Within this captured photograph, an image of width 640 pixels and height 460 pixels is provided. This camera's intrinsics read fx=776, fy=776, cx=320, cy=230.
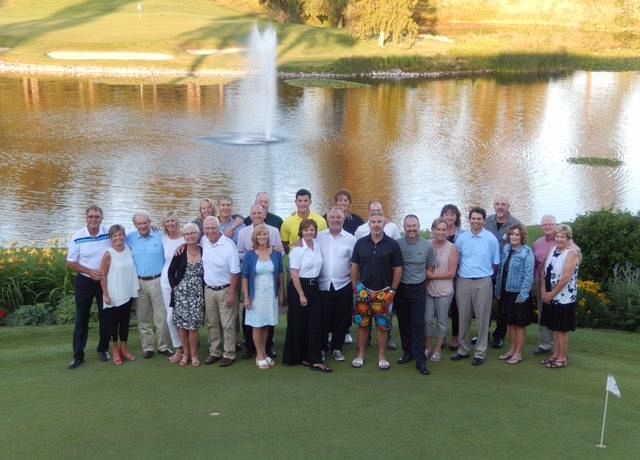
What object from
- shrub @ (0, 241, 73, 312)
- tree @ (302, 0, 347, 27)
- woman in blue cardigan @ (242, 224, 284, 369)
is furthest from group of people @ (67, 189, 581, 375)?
tree @ (302, 0, 347, 27)

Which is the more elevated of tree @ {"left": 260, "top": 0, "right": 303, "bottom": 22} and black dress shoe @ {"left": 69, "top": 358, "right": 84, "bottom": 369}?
tree @ {"left": 260, "top": 0, "right": 303, "bottom": 22}

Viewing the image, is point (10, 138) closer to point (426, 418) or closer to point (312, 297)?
point (312, 297)

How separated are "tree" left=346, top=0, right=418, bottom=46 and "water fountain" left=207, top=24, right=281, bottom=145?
25.3 ft

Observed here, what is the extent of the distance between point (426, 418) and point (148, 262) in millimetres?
3915

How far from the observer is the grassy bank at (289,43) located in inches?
2158

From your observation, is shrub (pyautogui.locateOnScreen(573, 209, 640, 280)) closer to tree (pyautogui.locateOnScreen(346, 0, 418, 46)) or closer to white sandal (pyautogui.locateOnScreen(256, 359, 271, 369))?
white sandal (pyautogui.locateOnScreen(256, 359, 271, 369))

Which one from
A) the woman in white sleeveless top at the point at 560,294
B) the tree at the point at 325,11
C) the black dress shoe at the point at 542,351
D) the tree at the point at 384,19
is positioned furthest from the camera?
the tree at the point at 325,11

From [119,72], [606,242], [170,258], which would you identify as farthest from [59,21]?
[170,258]

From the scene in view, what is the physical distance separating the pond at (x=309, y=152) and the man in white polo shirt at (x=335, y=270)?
1067 cm

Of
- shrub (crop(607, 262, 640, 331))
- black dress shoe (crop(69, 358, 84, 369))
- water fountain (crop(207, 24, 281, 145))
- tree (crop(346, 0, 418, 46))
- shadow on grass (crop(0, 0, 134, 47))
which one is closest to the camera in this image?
black dress shoe (crop(69, 358, 84, 369))

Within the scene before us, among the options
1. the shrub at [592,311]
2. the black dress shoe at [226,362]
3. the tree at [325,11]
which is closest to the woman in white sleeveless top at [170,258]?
the black dress shoe at [226,362]

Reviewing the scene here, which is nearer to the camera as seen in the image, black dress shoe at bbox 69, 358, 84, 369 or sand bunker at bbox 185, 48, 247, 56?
black dress shoe at bbox 69, 358, 84, 369

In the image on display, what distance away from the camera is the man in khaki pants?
8859mm

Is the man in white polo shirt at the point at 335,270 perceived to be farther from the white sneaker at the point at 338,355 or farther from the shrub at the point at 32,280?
the shrub at the point at 32,280
